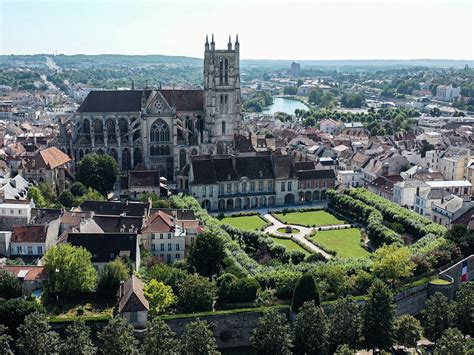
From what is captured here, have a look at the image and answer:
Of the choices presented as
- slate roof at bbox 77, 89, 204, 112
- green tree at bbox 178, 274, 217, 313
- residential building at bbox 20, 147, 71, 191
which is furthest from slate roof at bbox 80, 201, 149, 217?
slate roof at bbox 77, 89, 204, 112

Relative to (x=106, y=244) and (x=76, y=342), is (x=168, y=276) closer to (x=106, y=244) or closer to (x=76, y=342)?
(x=106, y=244)

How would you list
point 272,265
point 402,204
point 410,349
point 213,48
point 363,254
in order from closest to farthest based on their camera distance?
point 410,349 → point 272,265 → point 363,254 → point 402,204 → point 213,48

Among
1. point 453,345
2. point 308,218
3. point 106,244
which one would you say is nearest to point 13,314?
point 106,244

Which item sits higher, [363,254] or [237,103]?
[237,103]

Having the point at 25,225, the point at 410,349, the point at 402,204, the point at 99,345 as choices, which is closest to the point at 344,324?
the point at 410,349

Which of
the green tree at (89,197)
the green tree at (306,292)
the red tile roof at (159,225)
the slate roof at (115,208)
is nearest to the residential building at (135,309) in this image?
the green tree at (306,292)

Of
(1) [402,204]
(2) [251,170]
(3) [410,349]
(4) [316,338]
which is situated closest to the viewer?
(4) [316,338]

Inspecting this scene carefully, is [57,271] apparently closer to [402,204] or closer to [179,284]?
[179,284]
